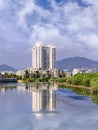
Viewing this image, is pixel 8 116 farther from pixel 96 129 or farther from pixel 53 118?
pixel 96 129

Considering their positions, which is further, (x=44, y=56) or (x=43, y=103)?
(x=44, y=56)

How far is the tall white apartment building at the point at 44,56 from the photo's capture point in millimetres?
101000

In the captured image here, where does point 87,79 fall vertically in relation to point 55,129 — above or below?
above

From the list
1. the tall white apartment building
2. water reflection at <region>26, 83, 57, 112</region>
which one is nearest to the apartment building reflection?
water reflection at <region>26, 83, 57, 112</region>

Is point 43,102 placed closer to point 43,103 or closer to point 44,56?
point 43,103

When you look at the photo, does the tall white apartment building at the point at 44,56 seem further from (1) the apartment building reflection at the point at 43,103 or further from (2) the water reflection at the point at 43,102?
(1) the apartment building reflection at the point at 43,103

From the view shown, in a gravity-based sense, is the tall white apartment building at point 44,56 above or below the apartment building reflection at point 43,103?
above

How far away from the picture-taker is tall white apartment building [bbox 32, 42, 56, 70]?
101000 millimetres

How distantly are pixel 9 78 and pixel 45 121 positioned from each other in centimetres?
6661

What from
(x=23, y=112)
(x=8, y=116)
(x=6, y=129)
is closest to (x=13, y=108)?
(x=23, y=112)

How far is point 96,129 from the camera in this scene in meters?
14.0

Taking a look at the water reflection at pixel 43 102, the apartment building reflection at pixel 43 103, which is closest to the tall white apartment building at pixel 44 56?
the water reflection at pixel 43 102

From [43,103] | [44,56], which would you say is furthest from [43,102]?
[44,56]

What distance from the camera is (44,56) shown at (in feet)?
333
